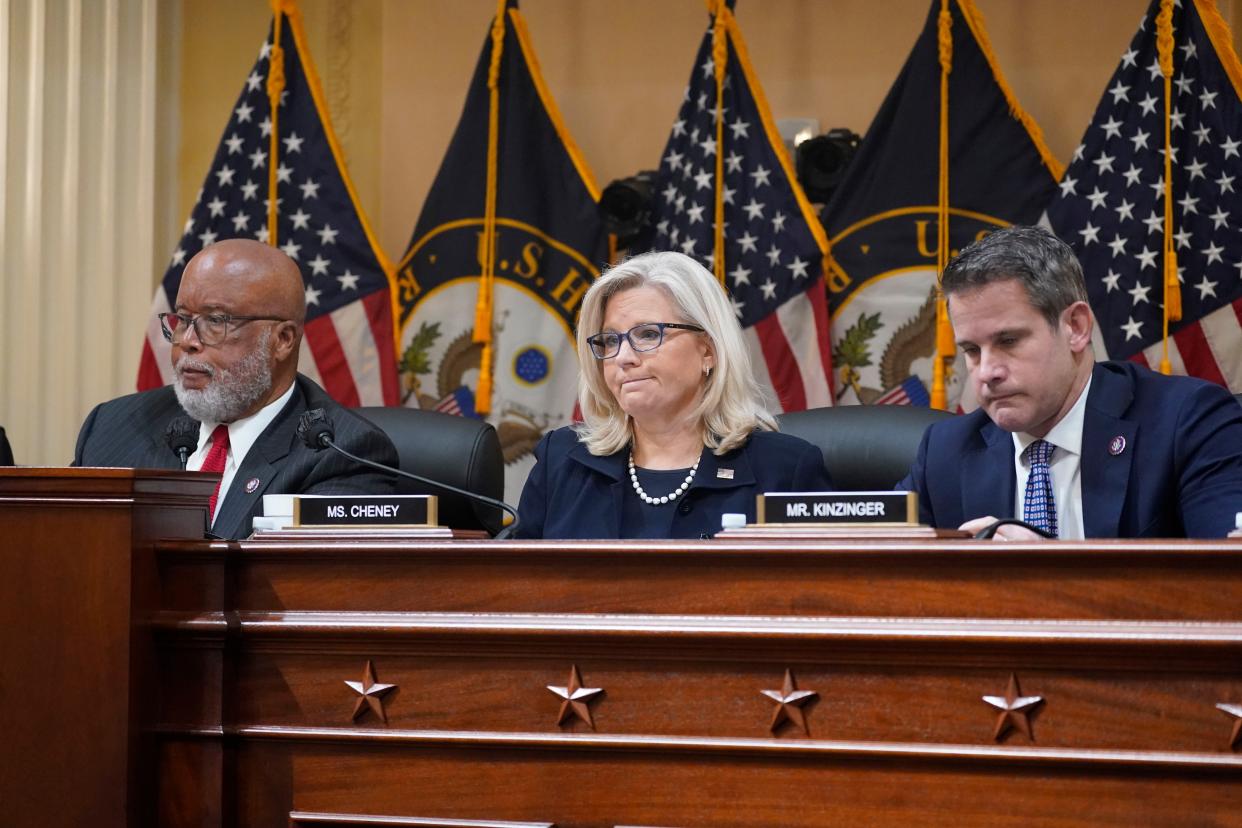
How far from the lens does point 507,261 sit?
16.0 feet

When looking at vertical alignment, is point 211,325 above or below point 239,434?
above

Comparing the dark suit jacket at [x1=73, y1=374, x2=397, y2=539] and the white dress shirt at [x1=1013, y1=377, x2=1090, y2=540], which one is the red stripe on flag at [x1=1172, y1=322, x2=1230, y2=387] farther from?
the dark suit jacket at [x1=73, y1=374, x2=397, y2=539]

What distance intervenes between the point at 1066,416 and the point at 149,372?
10.6 ft

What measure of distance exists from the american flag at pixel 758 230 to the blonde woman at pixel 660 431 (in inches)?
63.2

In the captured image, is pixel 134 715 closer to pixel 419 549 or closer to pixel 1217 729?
pixel 419 549

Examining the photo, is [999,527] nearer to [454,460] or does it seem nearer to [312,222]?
[454,460]

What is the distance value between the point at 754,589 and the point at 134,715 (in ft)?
2.81

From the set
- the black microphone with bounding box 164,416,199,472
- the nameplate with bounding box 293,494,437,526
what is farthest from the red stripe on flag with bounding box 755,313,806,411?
the nameplate with bounding box 293,494,437,526

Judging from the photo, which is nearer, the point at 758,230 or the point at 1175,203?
the point at 1175,203

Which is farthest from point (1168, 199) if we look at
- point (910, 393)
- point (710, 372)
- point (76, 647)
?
point (76, 647)

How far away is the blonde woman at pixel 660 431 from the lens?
9.19ft

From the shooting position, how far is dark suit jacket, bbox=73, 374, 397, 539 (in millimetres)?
2986

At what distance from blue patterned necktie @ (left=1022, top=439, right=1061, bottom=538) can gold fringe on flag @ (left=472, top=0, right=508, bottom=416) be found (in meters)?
2.58

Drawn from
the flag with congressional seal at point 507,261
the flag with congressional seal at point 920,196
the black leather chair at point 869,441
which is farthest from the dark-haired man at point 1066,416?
the flag with congressional seal at point 507,261
